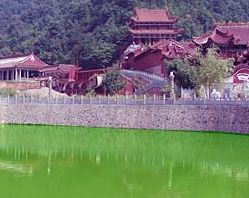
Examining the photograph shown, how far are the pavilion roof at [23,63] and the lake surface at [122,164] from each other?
25467 millimetres

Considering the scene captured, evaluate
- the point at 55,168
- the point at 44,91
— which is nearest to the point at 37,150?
the point at 55,168

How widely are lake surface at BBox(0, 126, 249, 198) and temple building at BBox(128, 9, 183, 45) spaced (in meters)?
31.4

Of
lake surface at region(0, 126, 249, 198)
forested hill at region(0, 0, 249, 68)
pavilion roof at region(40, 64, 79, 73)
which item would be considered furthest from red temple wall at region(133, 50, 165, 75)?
lake surface at region(0, 126, 249, 198)

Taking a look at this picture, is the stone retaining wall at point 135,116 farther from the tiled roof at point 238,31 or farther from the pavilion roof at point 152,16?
the pavilion roof at point 152,16

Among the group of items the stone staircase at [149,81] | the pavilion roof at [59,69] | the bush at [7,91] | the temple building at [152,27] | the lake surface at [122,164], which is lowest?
the lake surface at [122,164]

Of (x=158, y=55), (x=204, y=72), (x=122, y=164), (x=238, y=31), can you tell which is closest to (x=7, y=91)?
(x=158, y=55)

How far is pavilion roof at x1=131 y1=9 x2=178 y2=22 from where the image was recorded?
6488 cm

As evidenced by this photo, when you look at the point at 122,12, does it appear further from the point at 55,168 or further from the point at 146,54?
the point at 55,168

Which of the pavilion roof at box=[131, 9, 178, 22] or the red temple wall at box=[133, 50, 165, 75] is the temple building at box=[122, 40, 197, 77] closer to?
the red temple wall at box=[133, 50, 165, 75]

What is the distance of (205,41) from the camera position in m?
51.1

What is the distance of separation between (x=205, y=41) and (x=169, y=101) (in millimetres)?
16913

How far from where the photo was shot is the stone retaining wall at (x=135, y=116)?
33.2m

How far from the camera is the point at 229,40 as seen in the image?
162 ft

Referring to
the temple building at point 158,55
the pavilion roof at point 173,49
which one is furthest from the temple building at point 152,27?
the pavilion roof at point 173,49
